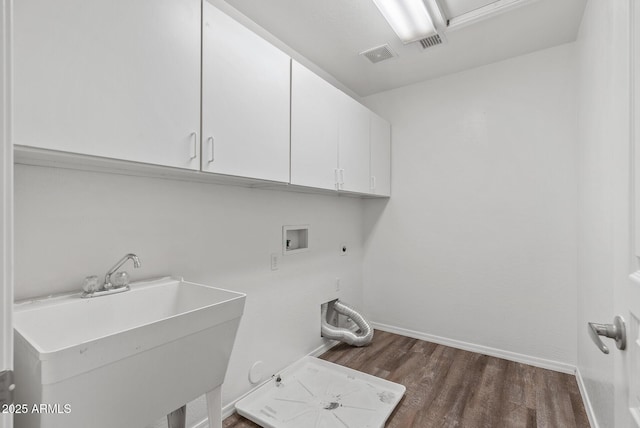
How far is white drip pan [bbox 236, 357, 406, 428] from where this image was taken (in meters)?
1.71

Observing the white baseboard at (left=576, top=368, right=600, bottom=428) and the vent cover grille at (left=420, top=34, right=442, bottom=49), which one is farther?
the vent cover grille at (left=420, top=34, right=442, bottom=49)

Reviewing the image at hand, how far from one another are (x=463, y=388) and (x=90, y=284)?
2.35 meters

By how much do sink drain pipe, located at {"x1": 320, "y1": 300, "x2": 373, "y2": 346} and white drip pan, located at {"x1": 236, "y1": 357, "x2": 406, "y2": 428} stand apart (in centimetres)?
36

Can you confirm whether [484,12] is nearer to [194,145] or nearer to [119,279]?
[194,145]

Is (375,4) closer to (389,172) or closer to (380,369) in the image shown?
(389,172)

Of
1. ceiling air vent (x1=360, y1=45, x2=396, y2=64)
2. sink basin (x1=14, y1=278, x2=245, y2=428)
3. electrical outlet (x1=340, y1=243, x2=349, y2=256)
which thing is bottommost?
sink basin (x1=14, y1=278, x2=245, y2=428)

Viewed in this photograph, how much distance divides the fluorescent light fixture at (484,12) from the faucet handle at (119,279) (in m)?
2.52

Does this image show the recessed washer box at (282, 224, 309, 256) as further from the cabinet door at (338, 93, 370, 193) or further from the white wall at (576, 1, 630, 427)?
the white wall at (576, 1, 630, 427)

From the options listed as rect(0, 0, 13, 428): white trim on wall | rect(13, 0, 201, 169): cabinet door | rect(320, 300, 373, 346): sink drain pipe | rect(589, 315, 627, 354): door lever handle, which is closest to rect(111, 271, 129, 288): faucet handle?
rect(13, 0, 201, 169): cabinet door

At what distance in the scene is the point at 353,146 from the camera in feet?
8.25

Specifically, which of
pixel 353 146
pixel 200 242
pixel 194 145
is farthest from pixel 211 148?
pixel 353 146

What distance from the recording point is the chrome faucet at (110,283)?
3.91 ft

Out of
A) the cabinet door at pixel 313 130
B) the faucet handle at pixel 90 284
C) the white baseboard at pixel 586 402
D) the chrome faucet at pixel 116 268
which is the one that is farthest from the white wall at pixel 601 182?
the faucet handle at pixel 90 284

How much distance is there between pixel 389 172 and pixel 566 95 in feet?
5.04
